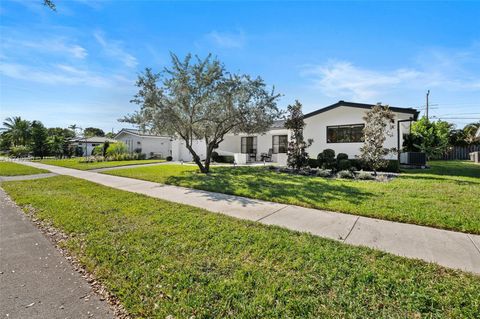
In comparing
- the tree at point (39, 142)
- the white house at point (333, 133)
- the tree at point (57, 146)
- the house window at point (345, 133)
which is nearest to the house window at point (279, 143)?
the white house at point (333, 133)

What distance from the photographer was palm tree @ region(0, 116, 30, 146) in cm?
4556

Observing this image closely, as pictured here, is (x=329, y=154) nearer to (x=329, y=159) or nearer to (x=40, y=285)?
(x=329, y=159)

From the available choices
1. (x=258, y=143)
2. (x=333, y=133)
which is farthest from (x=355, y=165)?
(x=258, y=143)

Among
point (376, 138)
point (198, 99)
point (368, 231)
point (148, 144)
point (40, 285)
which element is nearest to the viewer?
point (40, 285)

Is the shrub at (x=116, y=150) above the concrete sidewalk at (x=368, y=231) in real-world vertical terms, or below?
above

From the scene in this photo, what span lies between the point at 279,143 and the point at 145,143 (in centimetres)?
1729

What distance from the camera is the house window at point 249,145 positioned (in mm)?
22964

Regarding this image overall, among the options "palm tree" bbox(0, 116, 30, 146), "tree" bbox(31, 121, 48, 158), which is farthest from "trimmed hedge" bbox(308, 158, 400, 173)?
"palm tree" bbox(0, 116, 30, 146)

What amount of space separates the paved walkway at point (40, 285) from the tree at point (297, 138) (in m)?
11.1

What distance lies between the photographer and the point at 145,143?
28.7 metres

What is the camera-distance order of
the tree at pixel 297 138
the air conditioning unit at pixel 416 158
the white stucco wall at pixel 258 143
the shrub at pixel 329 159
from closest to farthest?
the tree at pixel 297 138
the shrub at pixel 329 159
the air conditioning unit at pixel 416 158
the white stucco wall at pixel 258 143

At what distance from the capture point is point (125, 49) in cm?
1055

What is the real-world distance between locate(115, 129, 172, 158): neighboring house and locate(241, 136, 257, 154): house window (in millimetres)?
10776

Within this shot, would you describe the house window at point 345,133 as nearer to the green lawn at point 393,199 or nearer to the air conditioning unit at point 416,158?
the air conditioning unit at point 416,158
